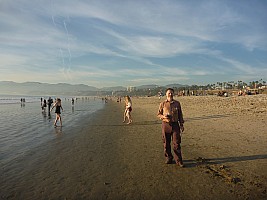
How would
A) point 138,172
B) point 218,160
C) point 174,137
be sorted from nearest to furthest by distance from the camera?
point 138,172 → point 174,137 → point 218,160

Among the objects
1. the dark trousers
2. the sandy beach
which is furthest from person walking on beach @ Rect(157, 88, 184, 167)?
the sandy beach

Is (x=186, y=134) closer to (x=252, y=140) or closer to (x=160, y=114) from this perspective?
(x=252, y=140)

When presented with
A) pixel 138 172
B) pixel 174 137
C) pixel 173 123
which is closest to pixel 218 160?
pixel 174 137

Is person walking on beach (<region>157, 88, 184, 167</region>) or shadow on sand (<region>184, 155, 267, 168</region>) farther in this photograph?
shadow on sand (<region>184, 155, 267, 168</region>)

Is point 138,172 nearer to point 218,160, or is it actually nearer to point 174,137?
point 174,137

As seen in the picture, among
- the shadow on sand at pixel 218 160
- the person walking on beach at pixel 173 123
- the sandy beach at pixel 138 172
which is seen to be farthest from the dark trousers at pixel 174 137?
the shadow on sand at pixel 218 160

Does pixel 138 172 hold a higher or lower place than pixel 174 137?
lower

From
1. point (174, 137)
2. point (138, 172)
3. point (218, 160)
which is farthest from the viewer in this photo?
point (218, 160)

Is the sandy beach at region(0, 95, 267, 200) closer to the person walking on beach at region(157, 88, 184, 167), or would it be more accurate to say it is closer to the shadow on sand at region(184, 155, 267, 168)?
the shadow on sand at region(184, 155, 267, 168)

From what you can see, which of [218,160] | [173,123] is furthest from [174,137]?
[218,160]

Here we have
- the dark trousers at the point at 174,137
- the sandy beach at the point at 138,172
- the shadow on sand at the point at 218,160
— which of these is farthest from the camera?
the shadow on sand at the point at 218,160

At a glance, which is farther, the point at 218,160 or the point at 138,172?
the point at 218,160

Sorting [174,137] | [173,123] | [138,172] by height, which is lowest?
[138,172]

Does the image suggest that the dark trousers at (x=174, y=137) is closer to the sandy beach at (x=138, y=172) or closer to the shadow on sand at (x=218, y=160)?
the sandy beach at (x=138, y=172)
